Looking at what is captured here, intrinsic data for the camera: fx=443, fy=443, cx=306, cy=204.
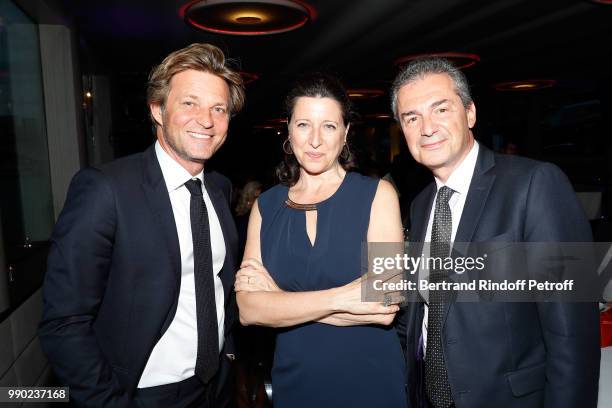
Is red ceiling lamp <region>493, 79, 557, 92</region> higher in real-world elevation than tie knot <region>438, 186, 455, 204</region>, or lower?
higher

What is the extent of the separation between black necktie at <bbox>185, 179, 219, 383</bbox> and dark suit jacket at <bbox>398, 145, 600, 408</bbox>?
0.89 m

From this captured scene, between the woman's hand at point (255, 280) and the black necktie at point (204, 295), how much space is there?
0.12 meters

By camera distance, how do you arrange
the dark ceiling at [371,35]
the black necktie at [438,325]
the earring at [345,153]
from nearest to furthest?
the black necktie at [438,325]
the earring at [345,153]
the dark ceiling at [371,35]

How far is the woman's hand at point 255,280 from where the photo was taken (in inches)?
70.1

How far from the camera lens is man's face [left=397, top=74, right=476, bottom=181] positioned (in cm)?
173

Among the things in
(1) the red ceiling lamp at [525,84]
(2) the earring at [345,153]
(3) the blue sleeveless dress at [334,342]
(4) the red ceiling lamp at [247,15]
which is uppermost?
(1) the red ceiling lamp at [525,84]

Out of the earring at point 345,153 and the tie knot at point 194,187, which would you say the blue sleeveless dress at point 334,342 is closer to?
the earring at point 345,153

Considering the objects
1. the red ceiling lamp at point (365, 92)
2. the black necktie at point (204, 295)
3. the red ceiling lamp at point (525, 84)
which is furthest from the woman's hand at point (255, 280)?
the red ceiling lamp at point (525, 84)

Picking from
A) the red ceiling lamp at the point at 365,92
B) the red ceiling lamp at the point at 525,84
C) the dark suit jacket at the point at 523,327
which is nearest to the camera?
the dark suit jacket at the point at 523,327

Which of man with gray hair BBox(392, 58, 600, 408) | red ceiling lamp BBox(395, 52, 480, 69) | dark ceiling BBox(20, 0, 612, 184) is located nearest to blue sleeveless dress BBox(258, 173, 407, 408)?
man with gray hair BBox(392, 58, 600, 408)

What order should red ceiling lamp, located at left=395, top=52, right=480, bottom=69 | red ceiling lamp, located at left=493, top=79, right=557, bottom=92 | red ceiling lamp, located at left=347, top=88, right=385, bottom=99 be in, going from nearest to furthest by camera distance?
red ceiling lamp, located at left=395, top=52, right=480, bottom=69 → red ceiling lamp, located at left=493, top=79, right=557, bottom=92 → red ceiling lamp, located at left=347, top=88, right=385, bottom=99

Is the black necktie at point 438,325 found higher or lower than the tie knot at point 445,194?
lower

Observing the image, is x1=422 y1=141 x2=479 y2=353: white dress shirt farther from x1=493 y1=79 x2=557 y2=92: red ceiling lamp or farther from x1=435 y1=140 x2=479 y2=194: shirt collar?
x1=493 y1=79 x2=557 y2=92: red ceiling lamp

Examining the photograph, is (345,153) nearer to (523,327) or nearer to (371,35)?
(523,327)
